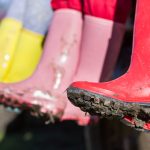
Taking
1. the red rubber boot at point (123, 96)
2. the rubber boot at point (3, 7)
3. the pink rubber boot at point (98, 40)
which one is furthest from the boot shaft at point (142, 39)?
the rubber boot at point (3, 7)

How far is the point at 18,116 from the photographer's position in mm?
1604

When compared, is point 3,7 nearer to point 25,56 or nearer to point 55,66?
point 25,56

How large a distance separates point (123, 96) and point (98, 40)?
11.1 inches

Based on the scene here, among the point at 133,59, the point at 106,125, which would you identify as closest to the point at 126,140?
the point at 106,125

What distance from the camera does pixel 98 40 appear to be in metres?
1.07

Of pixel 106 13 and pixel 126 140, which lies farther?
pixel 126 140

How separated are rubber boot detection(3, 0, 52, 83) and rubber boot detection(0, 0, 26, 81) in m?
0.01

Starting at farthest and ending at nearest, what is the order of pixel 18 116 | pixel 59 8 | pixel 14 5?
pixel 18 116
pixel 14 5
pixel 59 8

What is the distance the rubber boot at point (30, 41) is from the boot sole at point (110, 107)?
1.30 feet

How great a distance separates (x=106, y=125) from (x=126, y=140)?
3.2 inches

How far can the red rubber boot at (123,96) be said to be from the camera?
2.62 ft

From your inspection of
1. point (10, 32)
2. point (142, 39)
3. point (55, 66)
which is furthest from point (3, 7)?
point (142, 39)

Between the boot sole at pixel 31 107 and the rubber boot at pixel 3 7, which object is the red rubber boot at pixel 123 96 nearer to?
the boot sole at pixel 31 107

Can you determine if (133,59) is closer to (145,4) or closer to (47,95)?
(145,4)
